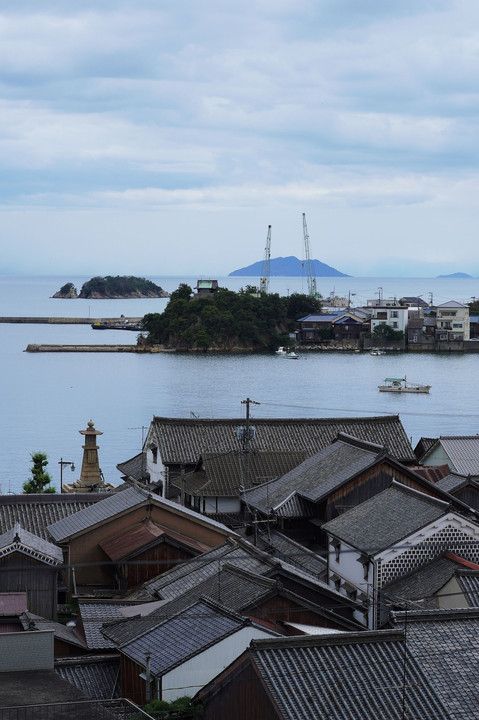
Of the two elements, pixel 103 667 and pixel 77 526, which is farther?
pixel 77 526

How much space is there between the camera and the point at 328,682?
20.0 ft

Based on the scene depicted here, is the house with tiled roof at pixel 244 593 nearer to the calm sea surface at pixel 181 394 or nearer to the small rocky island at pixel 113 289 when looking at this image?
the calm sea surface at pixel 181 394

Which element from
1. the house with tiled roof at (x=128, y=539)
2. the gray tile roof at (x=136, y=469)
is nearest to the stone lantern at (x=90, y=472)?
the gray tile roof at (x=136, y=469)

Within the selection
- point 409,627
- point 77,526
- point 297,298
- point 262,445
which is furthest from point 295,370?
point 409,627

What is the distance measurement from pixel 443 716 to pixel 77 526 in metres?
6.90

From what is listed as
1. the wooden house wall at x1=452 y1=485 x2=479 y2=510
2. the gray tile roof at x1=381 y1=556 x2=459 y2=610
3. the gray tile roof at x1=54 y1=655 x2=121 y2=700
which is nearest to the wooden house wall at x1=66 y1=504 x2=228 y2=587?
the gray tile roof at x1=381 y1=556 x2=459 y2=610

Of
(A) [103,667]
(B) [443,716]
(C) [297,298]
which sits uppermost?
(C) [297,298]

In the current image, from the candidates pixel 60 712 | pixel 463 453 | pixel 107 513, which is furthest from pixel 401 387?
pixel 60 712

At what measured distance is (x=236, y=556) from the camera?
31.9ft

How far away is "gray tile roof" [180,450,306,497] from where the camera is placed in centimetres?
1608

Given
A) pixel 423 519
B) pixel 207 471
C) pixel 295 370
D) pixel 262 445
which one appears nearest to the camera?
pixel 423 519

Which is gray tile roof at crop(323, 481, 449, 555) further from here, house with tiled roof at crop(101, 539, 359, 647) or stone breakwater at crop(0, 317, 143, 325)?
stone breakwater at crop(0, 317, 143, 325)

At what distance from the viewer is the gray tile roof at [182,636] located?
7.37 m

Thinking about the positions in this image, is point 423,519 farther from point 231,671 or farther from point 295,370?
point 295,370
